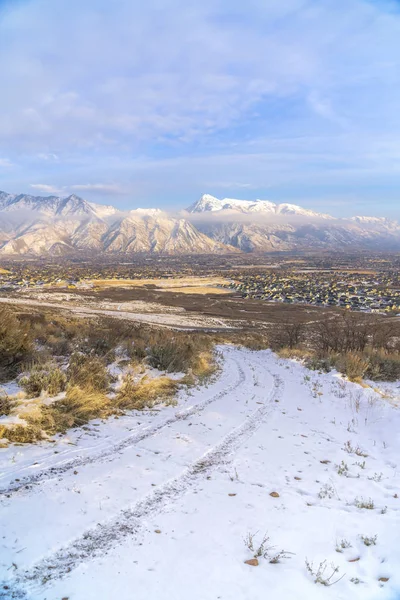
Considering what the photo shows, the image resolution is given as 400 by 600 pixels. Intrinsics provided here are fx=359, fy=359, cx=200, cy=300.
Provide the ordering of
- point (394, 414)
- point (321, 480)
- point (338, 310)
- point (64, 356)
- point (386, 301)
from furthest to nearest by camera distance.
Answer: point (386, 301), point (338, 310), point (64, 356), point (394, 414), point (321, 480)

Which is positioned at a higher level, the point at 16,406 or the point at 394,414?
the point at 16,406

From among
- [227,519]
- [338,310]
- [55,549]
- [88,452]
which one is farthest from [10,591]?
[338,310]

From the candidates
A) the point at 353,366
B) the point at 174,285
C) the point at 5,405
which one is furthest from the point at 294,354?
the point at 174,285

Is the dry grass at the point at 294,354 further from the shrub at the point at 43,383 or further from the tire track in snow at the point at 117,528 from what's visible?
the shrub at the point at 43,383

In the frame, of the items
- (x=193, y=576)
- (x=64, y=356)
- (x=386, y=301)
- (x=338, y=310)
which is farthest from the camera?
(x=386, y=301)

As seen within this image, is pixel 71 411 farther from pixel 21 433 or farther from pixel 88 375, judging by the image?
pixel 88 375

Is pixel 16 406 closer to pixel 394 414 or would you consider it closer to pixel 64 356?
pixel 64 356
